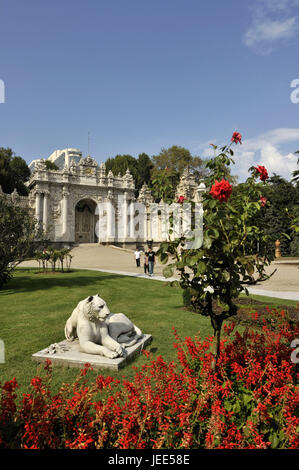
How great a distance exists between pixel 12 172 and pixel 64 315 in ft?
167

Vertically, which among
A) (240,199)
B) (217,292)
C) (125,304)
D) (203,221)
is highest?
(240,199)

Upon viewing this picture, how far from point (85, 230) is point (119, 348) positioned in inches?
1816

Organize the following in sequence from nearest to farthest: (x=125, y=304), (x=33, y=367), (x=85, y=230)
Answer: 1. (x=33, y=367)
2. (x=125, y=304)
3. (x=85, y=230)

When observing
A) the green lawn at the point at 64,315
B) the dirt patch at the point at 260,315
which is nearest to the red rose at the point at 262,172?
the green lawn at the point at 64,315

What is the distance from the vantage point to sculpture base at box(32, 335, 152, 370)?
5375 millimetres

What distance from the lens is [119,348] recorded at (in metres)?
5.71

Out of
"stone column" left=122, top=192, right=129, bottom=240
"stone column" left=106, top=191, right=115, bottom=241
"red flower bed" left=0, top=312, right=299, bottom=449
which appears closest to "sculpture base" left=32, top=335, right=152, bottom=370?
"red flower bed" left=0, top=312, right=299, bottom=449

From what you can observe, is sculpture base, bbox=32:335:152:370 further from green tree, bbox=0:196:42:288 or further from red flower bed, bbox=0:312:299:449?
green tree, bbox=0:196:42:288

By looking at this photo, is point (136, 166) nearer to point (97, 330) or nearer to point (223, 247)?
point (97, 330)

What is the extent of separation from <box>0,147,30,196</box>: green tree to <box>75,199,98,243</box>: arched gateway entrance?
43.6 ft

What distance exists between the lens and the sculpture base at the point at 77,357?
17.6 ft

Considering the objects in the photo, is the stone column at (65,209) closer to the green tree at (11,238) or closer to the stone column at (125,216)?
the stone column at (125,216)
